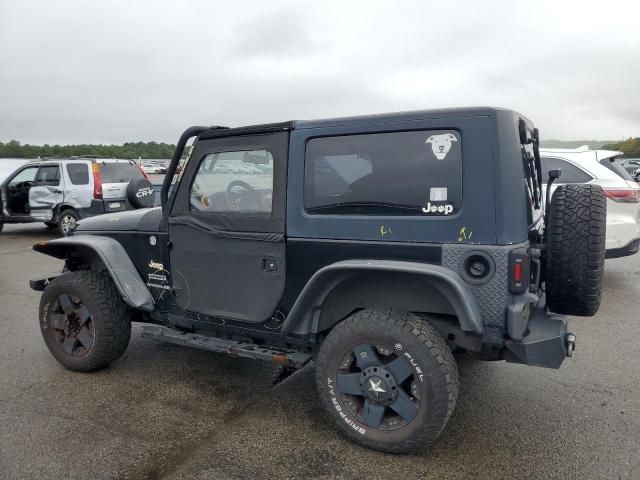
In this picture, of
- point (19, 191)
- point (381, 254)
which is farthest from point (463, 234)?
point (19, 191)

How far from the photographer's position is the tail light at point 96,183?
1070 cm

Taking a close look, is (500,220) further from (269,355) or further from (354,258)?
(269,355)

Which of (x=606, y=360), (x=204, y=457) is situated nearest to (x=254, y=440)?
(x=204, y=457)

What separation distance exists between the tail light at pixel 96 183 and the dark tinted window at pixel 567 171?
27.8 ft

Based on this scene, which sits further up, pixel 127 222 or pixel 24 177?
pixel 24 177

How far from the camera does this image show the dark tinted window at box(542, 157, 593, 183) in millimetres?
6523

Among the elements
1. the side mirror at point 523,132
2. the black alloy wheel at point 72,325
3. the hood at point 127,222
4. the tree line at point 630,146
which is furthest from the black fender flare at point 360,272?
the tree line at point 630,146

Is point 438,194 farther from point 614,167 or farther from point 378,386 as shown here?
point 614,167

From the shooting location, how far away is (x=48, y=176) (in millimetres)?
11305

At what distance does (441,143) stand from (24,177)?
38.3 feet

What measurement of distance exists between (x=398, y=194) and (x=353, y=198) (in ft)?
0.91

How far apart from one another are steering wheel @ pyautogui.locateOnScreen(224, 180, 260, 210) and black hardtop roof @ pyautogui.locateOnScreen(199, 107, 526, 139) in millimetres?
339

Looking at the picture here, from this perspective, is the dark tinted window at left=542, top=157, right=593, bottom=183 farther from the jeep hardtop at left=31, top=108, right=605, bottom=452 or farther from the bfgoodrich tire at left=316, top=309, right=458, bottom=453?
the bfgoodrich tire at left=316, top=309, right=458, bottom=453

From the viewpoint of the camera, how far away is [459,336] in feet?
9.81
